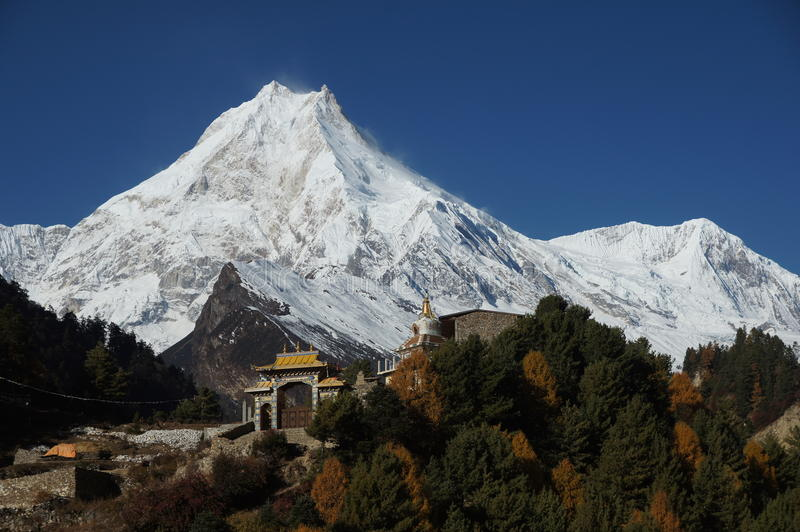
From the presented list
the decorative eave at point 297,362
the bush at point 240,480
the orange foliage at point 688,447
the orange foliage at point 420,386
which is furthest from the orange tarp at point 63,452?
the orange foliage at point 688,447

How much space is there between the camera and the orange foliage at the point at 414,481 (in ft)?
165

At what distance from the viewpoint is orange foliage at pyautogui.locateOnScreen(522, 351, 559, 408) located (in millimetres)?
63750

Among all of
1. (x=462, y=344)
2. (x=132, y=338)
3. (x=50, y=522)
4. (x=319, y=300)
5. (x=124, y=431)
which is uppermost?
(x=319, y=300)

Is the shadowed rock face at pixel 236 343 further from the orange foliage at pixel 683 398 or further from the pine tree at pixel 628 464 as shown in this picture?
the pine tree at pixel 628 464

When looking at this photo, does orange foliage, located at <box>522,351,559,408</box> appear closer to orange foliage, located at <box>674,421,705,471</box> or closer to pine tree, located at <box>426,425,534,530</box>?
orange foliage, located at <box>674,421,705,471</box>

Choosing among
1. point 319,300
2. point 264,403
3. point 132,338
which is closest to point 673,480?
point 264,403

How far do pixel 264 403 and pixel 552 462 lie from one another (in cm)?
1745

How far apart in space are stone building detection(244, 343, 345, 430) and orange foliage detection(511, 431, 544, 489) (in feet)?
37.2

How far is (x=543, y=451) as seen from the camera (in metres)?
60.4

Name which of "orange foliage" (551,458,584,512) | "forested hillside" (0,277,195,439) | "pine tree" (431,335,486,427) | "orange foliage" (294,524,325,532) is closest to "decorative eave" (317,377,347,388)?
"pine tree" (431,335,486,427)

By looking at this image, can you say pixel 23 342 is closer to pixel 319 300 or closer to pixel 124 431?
pixel 124 431

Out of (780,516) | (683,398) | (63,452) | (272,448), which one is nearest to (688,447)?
(780,516)

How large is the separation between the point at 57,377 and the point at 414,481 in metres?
41.0

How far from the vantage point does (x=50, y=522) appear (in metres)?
50.1
